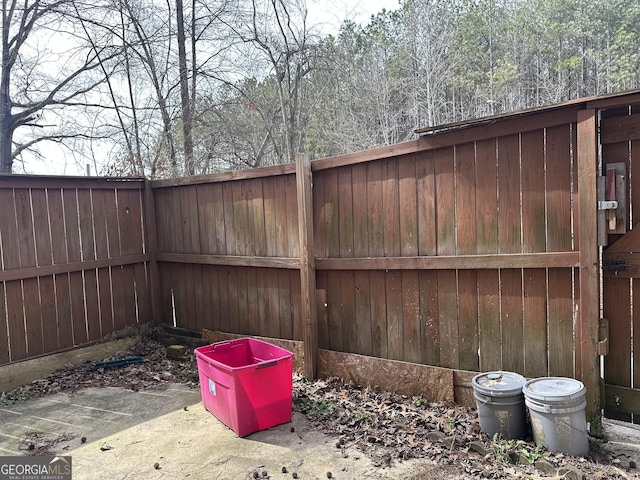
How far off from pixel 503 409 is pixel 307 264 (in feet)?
6.21

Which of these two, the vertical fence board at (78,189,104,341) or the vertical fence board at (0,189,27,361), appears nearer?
the vertical fence board at (0,189,27,361)

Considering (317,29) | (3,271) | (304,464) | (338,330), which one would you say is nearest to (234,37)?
(317,29)

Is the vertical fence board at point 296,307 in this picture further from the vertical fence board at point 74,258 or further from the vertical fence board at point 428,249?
the vertical fence board at point 74,258

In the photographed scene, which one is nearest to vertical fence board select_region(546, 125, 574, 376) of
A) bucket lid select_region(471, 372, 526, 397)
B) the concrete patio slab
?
bucket lid select_region(471, 372, 526, 397)

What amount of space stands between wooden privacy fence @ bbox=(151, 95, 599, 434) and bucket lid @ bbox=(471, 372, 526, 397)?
203 mm

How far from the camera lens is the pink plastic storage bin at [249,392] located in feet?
9.59

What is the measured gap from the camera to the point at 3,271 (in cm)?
410

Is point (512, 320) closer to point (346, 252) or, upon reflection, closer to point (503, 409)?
point (503, 409)

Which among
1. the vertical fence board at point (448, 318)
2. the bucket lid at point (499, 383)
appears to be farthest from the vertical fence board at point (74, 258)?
the bucket lid at point (499, 383)

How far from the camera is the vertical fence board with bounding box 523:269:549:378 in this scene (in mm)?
2820

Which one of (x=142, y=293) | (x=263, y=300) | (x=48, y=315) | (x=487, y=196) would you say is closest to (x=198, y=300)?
(x=142, y=293)

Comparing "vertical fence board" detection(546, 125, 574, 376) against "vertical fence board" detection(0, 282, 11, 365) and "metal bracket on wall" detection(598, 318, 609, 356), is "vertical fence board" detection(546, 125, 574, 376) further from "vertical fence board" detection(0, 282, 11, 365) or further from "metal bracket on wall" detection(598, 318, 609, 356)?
"vertical fence board" detection(0, 282, 11, 365)

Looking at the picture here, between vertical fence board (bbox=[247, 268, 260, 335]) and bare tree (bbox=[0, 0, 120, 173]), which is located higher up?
bare tree (bbox=[0, 0, 120, 173])

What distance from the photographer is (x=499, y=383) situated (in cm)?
272
